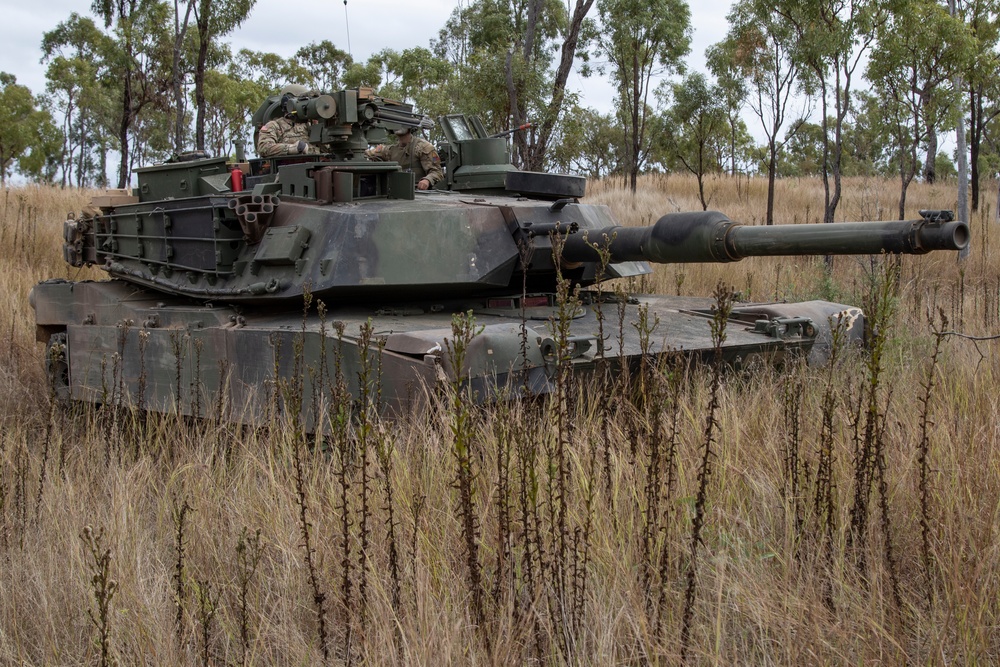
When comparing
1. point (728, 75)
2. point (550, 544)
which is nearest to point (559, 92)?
point (728, 75)

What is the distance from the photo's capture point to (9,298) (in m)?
10.6

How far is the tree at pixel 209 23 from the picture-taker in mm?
16312

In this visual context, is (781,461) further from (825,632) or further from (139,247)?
(139,247)

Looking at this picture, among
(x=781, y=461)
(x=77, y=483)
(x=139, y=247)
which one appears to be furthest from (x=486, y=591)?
(x=139, y=247)

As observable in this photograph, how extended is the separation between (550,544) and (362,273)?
2.90 m

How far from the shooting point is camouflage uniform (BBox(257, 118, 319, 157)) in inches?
290

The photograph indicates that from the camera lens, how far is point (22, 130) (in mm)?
31391

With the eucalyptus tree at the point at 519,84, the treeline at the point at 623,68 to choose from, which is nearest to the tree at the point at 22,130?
the treeline at the point at 623,68

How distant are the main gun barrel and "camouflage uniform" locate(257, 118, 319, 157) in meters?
2.46

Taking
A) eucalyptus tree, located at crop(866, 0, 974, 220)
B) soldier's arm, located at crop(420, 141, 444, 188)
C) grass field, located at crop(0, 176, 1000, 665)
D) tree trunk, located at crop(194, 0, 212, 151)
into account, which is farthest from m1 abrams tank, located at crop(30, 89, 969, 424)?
tree trunk, located at crop(194, 0, 212, 151)

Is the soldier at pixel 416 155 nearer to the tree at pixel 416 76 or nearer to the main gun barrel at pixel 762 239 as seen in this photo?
the main gun barrel at pixel 762 239

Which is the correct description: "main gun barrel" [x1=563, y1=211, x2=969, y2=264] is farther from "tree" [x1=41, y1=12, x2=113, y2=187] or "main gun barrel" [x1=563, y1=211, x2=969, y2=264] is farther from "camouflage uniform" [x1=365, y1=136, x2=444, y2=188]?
"tree" [x1=41, y1=12, x2=113, y2=187]

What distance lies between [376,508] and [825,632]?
184 centimetres

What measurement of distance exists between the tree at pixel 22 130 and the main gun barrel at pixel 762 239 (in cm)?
2821
